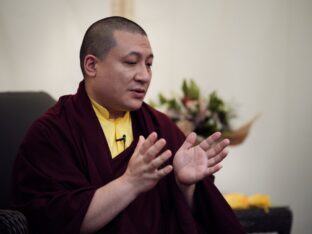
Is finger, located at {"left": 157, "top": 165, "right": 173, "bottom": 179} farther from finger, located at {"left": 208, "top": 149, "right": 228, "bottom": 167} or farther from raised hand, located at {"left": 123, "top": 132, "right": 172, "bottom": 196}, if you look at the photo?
finger, located at {"left": 208, "top": 149, "right": 228, "bottom": 167}

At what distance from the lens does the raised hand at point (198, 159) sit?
1.24 m

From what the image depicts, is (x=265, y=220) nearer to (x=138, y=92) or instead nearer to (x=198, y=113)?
(x=198, y=113)

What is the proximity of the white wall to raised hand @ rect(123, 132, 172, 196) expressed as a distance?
1.47 meters

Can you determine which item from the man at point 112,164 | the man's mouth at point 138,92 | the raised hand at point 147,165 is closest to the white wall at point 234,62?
the man at point 112,164

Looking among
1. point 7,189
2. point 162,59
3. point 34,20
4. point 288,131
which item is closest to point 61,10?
point 34,20

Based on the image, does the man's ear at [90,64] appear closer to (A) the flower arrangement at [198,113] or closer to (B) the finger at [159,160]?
(B) the finger at [159,160]

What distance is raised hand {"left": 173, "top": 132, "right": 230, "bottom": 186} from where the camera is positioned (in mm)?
1244

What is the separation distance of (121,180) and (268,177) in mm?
2058

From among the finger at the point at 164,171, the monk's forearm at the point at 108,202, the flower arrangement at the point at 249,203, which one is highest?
the finger at the point at 164,171

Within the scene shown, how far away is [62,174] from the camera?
122 centimetres

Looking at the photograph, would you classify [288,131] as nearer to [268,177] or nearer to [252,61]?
[268,177]

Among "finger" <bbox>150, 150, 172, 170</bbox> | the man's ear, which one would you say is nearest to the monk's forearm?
"finger" <bbox>150, 150, 172, 170</bbox>

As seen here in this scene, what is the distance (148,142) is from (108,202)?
0.22 meters

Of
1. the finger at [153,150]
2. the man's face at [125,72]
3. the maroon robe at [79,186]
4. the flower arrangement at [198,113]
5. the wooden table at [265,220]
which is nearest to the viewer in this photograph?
the finger at [153,150]
